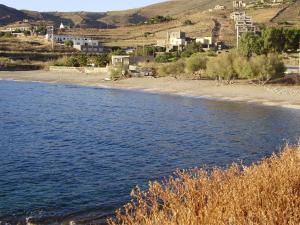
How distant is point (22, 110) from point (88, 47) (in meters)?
77.5

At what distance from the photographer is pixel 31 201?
17344mm

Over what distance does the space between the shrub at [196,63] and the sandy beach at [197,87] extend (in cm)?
291

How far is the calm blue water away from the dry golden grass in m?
7.32

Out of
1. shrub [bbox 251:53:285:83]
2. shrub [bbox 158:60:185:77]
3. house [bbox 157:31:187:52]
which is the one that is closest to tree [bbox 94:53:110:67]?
shrub [bbox 158:60:185:77]

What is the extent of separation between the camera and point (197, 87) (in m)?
59.5

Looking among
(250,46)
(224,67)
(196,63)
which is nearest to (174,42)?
(250,46)

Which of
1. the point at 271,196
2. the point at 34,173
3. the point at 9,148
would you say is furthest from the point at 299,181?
the point at 9,148

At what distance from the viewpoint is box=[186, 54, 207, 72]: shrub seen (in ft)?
224

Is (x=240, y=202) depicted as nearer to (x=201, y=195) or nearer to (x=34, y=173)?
(x=201, y=195)

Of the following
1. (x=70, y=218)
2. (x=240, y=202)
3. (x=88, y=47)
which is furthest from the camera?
(x=88, y=47)

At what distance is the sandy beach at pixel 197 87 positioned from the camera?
49.8 meters

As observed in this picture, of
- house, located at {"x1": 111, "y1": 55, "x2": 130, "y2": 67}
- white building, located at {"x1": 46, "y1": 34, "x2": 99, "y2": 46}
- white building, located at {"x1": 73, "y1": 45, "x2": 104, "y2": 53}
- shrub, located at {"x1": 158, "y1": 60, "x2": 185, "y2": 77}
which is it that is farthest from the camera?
white building, located at {"x1": 46, "y1": 34, "x2": 99, "y2": 46}

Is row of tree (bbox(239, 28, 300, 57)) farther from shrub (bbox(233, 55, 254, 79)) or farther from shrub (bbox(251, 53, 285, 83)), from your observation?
shrub (bbox(251, 53, 285, 83))

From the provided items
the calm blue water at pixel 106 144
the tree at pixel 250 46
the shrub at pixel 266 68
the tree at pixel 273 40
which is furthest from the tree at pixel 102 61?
the shrub at pixel 266 68
